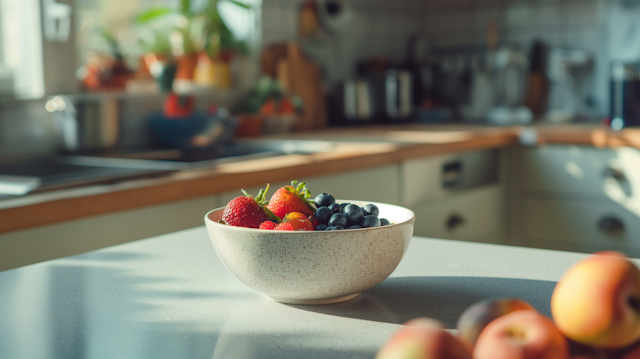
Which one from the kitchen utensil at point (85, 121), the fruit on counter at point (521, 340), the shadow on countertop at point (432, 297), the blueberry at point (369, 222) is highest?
the kitchen utensil at point (85, 121)

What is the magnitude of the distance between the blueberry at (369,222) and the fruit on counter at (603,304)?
221 millimetres

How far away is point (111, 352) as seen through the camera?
538 millimetres

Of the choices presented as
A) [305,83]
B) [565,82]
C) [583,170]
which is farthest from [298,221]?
[565,82]

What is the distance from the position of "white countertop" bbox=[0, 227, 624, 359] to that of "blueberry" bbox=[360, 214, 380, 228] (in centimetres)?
8

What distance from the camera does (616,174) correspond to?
7.35 feet

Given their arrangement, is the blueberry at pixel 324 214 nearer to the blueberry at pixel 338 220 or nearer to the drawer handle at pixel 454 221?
the blueberry at pixel 338 220

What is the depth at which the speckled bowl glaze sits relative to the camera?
605 mm

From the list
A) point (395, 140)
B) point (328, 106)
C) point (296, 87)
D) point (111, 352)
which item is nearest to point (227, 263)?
point (111, 352)

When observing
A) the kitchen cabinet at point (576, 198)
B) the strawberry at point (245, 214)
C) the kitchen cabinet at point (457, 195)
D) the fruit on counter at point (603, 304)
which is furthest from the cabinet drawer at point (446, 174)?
the fruit on counter at point (603, 304)

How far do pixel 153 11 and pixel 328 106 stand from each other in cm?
96

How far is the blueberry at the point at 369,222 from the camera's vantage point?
0.63 m

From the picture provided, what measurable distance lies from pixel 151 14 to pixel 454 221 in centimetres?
129

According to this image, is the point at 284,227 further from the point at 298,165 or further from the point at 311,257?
the point at 298,165

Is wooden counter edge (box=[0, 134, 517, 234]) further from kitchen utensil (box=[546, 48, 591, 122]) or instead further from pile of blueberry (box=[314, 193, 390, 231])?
kitchen utensil (box=[546, 48, 591, 122])
